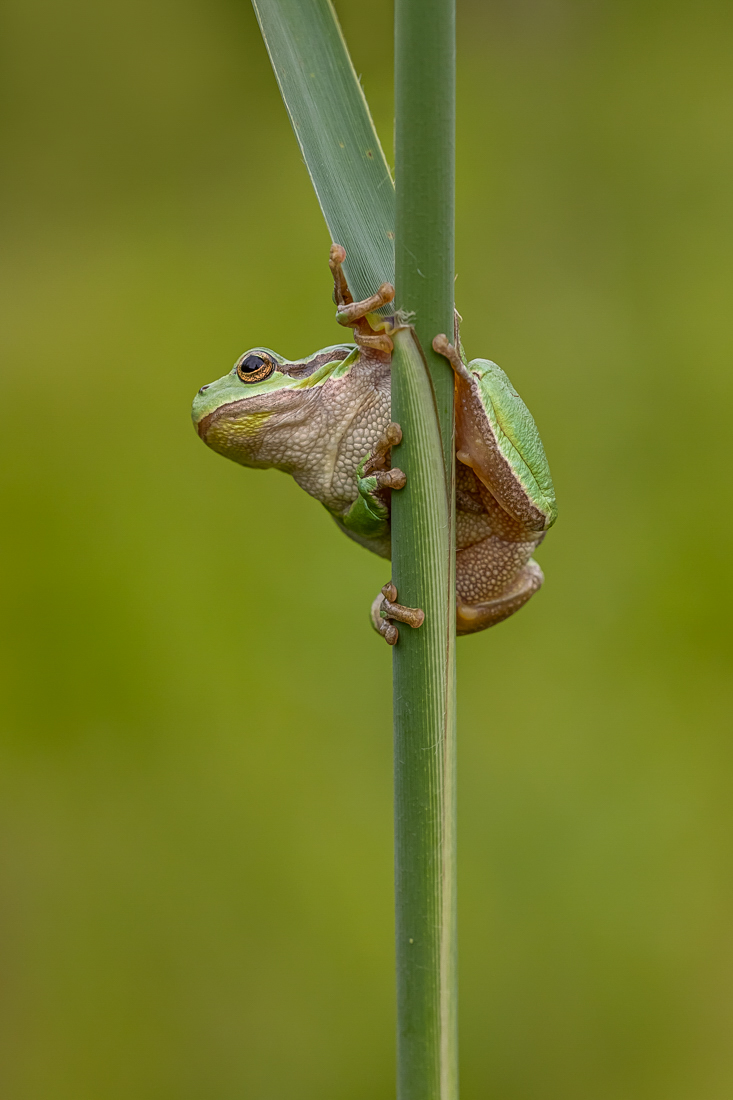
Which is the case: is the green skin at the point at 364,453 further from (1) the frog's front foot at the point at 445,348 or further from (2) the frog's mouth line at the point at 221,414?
(1) the frog's front foot at the point at 445,348

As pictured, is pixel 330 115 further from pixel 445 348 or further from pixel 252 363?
pixel 252 363

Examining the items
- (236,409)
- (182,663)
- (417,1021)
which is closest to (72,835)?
(182,663)

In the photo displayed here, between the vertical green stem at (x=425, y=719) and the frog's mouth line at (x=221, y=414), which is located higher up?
the frog's mouth line at (x=221, y=414)

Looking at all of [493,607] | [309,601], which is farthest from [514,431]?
[309,601]

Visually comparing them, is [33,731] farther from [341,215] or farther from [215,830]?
A: [341,215]

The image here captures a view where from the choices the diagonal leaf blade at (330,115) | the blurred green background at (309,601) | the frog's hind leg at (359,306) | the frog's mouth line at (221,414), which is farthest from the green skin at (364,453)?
the blurred green background at (309,601)

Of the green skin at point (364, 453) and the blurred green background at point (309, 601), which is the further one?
the blurred green background at point (309, 601)
